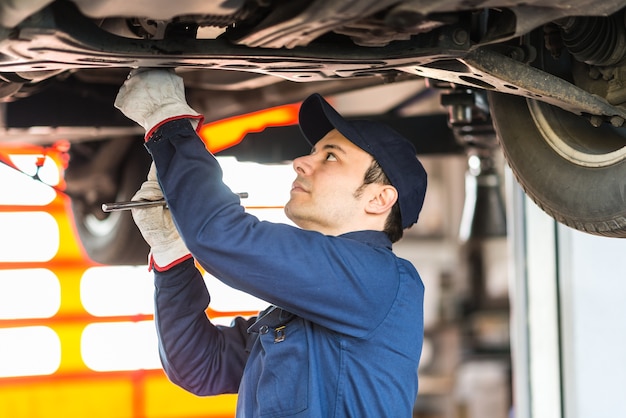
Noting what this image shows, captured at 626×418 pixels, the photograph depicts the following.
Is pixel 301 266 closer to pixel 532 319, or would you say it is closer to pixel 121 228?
pixel 121 228

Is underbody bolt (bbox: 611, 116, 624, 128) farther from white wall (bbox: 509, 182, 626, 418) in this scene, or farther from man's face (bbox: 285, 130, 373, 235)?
white wall (bbox: 509, 182, 626, 418)

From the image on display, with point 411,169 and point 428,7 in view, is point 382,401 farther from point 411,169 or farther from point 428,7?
point 428,7

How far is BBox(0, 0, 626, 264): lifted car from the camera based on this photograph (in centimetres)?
116

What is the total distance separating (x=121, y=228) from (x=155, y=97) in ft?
4.00

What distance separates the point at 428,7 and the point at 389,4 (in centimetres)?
5

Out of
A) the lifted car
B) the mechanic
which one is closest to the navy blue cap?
the mechanic

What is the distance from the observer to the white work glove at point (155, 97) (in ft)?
4.89

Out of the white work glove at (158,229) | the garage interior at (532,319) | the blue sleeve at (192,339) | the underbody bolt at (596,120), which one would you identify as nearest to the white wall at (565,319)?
the garage interior at (532,319)

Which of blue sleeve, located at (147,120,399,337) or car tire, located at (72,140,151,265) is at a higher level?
car tire, located at (72,140,151,265)

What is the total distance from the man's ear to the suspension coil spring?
394mm

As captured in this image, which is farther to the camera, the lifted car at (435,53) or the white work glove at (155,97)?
the white work glove at (155,97)

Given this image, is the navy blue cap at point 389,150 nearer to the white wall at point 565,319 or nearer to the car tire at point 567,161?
the car tire at point 567,161

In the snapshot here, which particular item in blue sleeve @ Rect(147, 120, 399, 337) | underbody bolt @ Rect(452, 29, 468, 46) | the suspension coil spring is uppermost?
the suspension coil spring

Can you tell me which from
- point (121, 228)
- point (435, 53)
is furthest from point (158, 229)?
point (121, 228)
